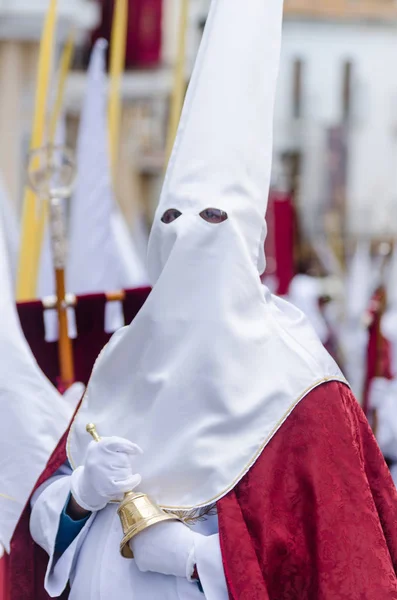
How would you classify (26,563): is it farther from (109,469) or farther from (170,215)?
(170,215)

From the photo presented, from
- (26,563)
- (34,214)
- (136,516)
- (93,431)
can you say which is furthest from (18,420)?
(34,214)

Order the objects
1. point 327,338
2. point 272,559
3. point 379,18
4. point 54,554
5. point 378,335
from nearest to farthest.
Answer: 1. point 272,559
2. point 54,554
3. point 378,335
4. point 327,338
5. point 379,18

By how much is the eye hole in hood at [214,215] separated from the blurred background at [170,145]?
4.43 feet

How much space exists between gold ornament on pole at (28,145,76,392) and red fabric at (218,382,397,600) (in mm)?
1355

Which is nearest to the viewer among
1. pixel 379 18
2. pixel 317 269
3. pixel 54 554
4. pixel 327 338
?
pixel 54 554

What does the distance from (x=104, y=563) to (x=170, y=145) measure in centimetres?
249

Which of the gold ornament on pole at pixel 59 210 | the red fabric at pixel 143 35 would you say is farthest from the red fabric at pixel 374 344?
the red fabric at pixel 143 35

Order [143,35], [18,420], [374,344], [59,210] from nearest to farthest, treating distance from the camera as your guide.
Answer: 1. [18,420]
2. [59,210]
3. [374,344]
4. [143,35]

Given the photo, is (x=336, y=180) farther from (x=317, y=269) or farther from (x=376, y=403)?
(x=376, y=403)

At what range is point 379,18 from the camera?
25531 millimetres

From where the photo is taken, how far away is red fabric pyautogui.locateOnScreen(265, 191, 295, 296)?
5.93 meters

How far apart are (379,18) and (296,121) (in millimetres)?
3693

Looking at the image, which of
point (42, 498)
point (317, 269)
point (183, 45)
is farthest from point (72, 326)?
point (317, 269)

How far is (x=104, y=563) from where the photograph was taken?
208 centimetres
